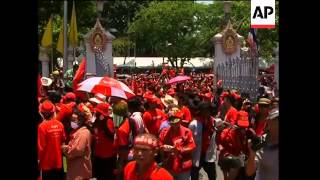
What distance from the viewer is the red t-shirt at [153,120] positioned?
8.29 m

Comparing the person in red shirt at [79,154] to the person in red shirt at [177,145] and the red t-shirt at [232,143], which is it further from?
the red t-shirt at [232,143]

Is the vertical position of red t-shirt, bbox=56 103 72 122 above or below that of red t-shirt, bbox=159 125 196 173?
above

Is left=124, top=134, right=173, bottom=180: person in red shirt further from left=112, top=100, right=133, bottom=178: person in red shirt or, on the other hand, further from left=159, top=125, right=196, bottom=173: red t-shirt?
left=112, top=100, right=133, bottom=178: person in red shirt

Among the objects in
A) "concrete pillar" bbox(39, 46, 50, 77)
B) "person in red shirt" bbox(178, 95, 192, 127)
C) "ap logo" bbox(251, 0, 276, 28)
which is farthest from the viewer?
"concrete pillar" bbox(39, 46, 50, 77)

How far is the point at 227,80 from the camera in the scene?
21.7 m

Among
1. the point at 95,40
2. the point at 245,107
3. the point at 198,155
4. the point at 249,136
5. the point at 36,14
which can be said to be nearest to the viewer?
the point at 36,14

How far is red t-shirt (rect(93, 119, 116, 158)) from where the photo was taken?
748 centimetres

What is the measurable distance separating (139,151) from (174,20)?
46.0 meters

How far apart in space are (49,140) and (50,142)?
0.03 meters

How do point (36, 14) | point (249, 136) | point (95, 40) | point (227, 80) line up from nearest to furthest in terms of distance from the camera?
1. point (36, 14)
2. point (249, 136)
3. point (227, 80)
4. point (95, 40)

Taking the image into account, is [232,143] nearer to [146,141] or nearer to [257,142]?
[257,142]

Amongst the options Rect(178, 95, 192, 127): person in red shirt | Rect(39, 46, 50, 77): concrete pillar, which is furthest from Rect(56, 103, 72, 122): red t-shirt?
Rect(39, 46, 50, 77): concrete pillar
